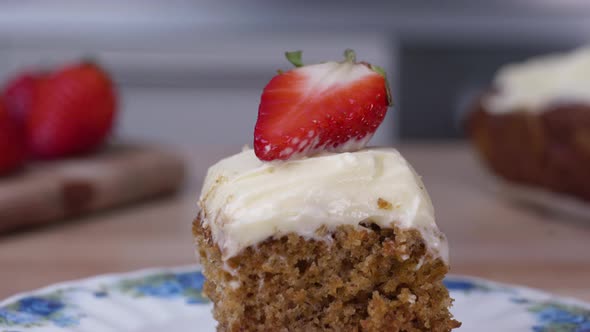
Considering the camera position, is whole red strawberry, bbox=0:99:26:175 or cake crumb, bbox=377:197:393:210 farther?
whole red strawberry, bbox=0:99:26:175

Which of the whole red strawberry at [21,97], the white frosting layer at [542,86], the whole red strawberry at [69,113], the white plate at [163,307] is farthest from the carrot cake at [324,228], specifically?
the whole red strawberry at [21,97]

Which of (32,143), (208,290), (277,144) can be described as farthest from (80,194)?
(277,144)

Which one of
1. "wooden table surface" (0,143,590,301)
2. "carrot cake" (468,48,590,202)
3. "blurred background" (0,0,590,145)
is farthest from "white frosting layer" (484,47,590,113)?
"blurred background" (0,0,590,145)

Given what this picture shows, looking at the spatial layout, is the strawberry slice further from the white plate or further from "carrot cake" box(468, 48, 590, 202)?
"carrot cake" box(468, 48, 590, 202)

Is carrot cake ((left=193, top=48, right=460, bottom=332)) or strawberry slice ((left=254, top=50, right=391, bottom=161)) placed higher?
strawberry slice ((left=254, top=50, right=391, bottom=161))

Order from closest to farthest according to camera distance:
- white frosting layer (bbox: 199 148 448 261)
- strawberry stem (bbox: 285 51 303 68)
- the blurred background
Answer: white frosting layer (bbox: 199 148 448 261), strawberry stem (bbox: 285 51 303 68), the blurred background

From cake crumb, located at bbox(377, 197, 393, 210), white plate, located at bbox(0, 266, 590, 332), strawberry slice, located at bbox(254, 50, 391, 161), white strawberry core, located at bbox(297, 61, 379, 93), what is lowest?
white plate, located at bbox(0, 266, 590, 332)

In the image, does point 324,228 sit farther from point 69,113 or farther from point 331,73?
point 69,113
